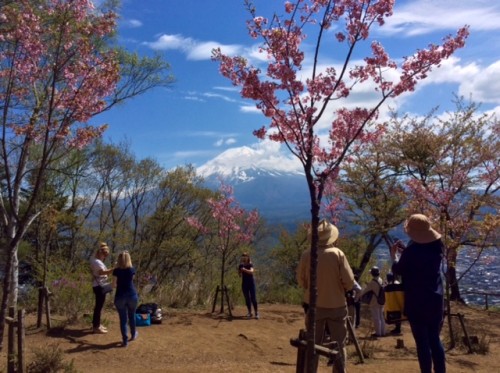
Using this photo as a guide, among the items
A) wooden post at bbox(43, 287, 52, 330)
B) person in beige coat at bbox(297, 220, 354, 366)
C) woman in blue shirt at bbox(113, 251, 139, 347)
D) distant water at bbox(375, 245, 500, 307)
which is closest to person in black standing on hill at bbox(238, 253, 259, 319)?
woman in blue shirt at bbox(113, 251, 139, 347)

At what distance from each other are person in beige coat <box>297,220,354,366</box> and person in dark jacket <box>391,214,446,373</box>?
1.70 ft

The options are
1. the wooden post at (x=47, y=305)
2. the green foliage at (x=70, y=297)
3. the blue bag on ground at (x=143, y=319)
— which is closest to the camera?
the wooden post at (x=47, y=305)

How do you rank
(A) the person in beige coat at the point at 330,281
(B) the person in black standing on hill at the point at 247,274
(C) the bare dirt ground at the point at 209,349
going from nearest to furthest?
1. (A) the person in beige coat at the point at 330,281
2. (C) the bare dirt ground at the point at 209,349
3. (B) the person in black standing on hill at the point at 247,274

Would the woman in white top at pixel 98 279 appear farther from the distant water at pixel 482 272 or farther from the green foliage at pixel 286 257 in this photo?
the green foliage at pixel 286 257

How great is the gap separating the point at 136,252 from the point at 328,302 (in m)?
20.8

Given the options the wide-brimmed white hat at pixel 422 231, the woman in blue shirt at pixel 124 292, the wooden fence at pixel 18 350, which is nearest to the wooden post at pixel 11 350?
the wooden fence at pixel 18 350

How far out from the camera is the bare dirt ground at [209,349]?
21.5 ft

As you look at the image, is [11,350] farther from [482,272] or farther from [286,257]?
[286,257]

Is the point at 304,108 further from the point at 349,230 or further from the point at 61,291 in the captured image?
the point at 349,230

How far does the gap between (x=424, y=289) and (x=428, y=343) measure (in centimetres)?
53

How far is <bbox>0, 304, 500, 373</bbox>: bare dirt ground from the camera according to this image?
655cm

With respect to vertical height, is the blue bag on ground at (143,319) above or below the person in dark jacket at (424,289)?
below

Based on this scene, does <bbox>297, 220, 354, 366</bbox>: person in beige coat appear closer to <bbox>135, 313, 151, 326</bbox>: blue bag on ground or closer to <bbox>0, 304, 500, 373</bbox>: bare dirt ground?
<bbox>0, 304, 500, 373</bbox>: bare dirt ground

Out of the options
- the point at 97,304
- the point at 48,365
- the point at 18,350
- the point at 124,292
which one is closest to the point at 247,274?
the point at 97,304
